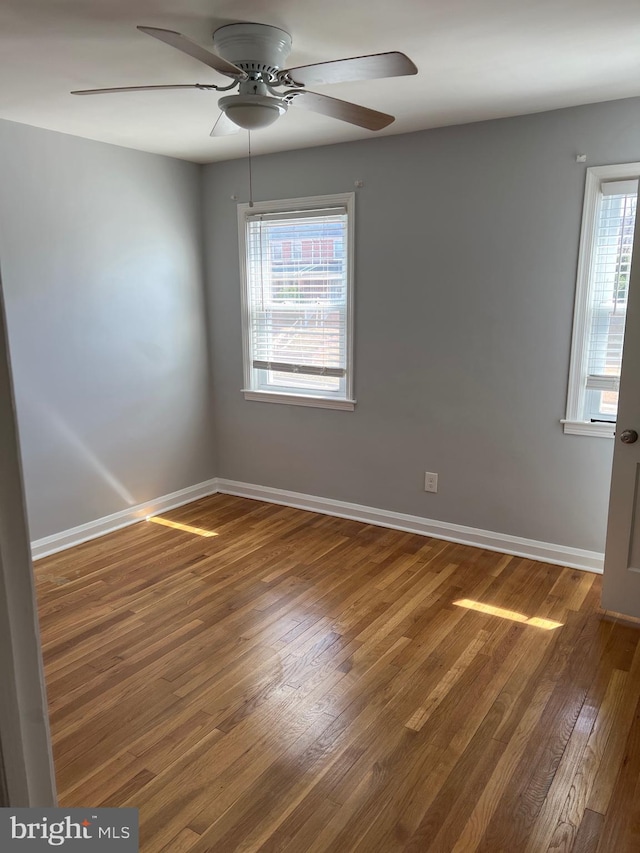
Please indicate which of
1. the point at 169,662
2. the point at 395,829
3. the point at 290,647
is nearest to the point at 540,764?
the point at 395,829

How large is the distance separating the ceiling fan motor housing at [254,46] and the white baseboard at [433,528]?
108 inches

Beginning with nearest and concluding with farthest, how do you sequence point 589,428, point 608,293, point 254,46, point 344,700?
point 254,46, point 344,700, point 608,293, point 589,428

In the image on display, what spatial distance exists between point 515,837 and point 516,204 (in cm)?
294

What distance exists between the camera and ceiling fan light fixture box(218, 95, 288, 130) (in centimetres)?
225

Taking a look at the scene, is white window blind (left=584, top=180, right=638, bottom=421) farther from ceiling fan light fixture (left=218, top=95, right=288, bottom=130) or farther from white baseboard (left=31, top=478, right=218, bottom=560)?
white baseboard (left=31, top=478, right=218, bottom=560)

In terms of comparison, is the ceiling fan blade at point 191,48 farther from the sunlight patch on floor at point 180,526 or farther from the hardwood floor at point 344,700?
the sunlight patch on floor at point 180,526

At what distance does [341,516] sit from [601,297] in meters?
2.18

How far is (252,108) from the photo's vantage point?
2268mm

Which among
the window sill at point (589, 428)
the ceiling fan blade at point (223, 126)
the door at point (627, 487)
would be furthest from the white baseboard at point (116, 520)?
the door at point (627, 487)

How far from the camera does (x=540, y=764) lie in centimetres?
206

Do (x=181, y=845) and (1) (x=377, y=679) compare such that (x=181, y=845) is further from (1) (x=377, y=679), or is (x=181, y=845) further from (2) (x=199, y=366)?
(2) (x=199, y=366)

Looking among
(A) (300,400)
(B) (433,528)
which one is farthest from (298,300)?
(B) (433,528)

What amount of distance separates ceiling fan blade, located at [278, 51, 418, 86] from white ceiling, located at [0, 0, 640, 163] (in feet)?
0.59

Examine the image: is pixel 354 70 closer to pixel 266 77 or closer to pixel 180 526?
pixel 266 77
